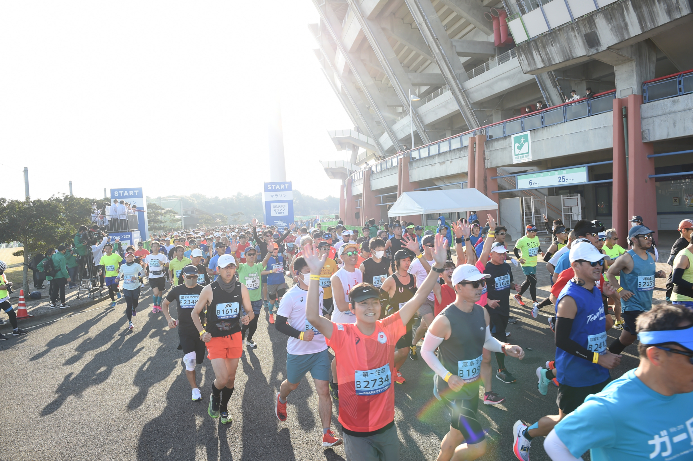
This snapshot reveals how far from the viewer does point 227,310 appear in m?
4.91

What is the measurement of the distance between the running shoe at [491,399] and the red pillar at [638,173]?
1365 cm

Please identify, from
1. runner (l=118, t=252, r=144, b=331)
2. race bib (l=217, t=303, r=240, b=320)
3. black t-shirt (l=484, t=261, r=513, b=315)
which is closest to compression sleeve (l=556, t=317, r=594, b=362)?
black t-shirt (l=484, t=261, r=513, b=315)

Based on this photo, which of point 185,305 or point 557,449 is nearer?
point 557,449

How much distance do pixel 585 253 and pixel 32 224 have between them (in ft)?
58.1

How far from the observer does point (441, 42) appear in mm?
26406

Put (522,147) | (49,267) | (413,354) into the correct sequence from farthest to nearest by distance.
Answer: (522,147) < (49,267) < (413,354)

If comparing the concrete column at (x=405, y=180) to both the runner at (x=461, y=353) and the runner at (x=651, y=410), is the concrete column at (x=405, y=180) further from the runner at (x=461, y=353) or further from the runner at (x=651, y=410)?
the runner at (x=651, y=410)

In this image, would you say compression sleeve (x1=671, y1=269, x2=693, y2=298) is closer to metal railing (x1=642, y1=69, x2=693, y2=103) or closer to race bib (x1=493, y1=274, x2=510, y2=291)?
race bib (x1=493, y1=274, x2=510, y2=291)

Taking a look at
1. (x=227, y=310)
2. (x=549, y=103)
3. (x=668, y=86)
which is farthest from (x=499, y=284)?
(x=549, y=103)

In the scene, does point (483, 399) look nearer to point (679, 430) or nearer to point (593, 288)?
point (593, 288)

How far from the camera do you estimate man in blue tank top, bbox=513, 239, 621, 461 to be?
10.5ft

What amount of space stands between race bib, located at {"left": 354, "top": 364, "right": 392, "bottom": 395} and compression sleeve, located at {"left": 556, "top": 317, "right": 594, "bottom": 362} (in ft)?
5.15

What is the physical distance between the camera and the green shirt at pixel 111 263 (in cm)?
1116

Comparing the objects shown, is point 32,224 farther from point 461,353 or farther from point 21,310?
point 461,353
